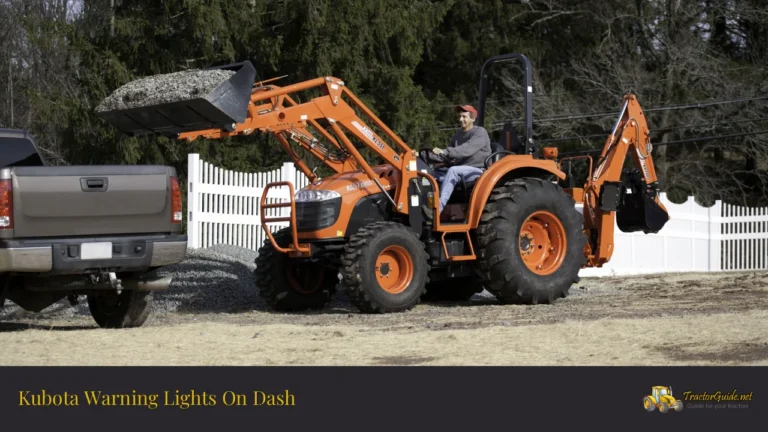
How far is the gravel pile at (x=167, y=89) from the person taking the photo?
11.7m

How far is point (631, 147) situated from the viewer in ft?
51.8

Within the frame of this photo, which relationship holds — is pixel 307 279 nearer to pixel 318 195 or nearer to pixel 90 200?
pixel 318 195

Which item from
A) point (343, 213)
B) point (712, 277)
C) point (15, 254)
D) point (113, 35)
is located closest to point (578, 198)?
point (343, 213)

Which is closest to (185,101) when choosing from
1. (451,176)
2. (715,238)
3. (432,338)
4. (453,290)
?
(451,176)

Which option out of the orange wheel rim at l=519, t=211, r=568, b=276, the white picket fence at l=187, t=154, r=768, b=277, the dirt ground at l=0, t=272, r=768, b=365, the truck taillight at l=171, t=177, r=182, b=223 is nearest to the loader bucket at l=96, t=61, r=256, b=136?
the truck taillight at l=171, t=177, r=182, b=223

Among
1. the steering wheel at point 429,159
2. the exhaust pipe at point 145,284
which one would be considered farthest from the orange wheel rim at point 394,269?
the exhaust pipe at point 145,284

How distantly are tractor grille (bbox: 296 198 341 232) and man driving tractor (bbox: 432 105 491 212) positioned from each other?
1377 millimetres

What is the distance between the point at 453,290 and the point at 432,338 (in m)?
5.67

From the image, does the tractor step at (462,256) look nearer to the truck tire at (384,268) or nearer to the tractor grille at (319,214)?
the truck tire at (384,268)

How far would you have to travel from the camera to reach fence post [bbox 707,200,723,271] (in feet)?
83.2

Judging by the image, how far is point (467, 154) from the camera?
45.1 feet

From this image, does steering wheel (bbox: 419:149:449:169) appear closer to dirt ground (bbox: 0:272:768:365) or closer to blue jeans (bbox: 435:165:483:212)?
blue jeans (bbox: 435:165:483:212)

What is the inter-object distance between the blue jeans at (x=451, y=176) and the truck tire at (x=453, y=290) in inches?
71.2
